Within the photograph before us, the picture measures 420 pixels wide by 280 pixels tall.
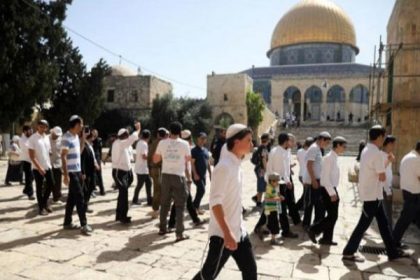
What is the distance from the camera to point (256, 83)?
45031 millimetres

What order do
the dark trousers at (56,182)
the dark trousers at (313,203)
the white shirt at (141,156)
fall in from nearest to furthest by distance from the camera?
the dark trousers at (313,203) → the white shirt at (141,156) → the dark trousers at (56,182)

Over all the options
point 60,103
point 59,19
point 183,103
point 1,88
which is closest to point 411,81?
point 1,88

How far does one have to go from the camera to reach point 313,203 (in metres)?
5.88

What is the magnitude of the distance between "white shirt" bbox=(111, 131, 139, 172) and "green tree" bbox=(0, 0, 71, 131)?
11.1 m

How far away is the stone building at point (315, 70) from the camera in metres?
39.0

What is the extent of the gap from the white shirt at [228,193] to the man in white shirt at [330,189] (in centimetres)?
265

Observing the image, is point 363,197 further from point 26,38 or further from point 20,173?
point 26,38

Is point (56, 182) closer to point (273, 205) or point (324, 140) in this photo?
point (273, 205)

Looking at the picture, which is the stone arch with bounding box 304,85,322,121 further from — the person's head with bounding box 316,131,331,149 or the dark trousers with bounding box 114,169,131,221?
the dark trousers with bounding box 114,169,131,221

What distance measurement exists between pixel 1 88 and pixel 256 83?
110ft

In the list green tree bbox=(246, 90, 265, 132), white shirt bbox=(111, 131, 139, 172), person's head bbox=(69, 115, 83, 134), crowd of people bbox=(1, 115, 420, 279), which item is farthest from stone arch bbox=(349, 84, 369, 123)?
person's head bbox=(69, 115, 83, 134)

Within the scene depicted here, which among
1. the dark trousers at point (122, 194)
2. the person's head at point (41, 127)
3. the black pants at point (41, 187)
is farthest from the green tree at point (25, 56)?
the dark trousers at point (122, 194)

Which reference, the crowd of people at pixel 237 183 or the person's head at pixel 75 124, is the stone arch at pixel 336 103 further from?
the person's head at pixel 75 124

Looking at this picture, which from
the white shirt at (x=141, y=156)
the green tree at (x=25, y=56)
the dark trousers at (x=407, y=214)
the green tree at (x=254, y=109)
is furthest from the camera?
the green tree at (x=254, y=109)
